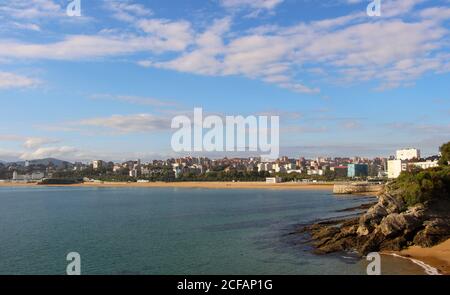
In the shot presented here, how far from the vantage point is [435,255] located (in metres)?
25.6

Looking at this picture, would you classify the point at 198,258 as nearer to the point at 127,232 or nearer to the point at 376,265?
the point at 376,265

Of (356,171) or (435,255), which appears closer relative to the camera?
(435,255)

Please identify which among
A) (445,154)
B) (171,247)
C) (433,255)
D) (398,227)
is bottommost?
(171,247)

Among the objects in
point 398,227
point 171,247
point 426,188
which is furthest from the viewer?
point 426,188

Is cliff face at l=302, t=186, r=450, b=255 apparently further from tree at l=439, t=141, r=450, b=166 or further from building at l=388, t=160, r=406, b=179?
building at l=388, t=160, r=406, b=179

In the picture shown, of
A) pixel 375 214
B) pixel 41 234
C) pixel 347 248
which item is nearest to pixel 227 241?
pixel 347 248

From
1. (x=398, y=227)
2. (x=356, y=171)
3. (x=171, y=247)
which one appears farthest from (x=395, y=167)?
(x=171, y=247)

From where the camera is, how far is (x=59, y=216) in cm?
5516

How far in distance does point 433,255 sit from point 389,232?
4.12 metres

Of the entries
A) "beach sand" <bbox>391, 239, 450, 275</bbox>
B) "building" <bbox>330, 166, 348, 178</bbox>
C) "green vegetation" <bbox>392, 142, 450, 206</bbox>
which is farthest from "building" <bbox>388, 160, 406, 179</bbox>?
"beach sand" <bbox>391, 239, 450, 275</bbox>

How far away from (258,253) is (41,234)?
68.4ft

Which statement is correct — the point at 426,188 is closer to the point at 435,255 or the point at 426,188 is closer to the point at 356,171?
the point at 435,255
